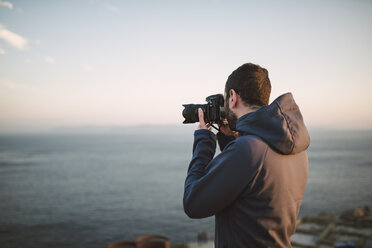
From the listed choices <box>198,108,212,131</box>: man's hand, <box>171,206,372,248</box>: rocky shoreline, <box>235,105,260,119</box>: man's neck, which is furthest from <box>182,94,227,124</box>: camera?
<box>171,206,372,248</box>: rocky shoreline

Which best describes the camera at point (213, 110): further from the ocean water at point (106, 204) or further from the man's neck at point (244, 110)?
the ocean water at point (106, 204)

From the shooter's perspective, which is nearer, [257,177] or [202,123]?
[257,177]

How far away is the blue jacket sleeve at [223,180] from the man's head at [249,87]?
0.27m

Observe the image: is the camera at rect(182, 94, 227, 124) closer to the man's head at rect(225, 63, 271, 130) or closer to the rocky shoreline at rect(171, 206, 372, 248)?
the man's head at rect(225, 63, 271, 130)

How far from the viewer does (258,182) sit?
111 centimetres

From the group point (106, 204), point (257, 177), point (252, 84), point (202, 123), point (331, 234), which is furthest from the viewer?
point (106, 204)

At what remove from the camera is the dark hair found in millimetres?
1272

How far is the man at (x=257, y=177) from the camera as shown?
1.11 m

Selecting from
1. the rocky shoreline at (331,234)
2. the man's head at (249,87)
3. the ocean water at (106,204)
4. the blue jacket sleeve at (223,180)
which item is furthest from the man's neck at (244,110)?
the ocean water at (106,204)

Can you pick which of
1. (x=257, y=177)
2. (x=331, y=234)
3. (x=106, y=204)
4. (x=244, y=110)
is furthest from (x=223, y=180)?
(x=106, y=204)

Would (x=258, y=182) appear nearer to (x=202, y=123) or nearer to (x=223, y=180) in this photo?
(x=223, y=180)

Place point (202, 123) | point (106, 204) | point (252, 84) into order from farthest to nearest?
1. point (106, 204)
2. point (202, 123)
3. point (252, 84)

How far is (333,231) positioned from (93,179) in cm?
4653

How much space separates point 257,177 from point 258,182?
2 centimetres
